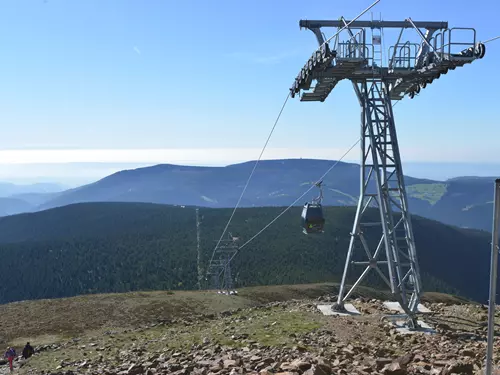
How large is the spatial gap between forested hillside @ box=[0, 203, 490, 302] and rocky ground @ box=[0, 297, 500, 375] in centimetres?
8482

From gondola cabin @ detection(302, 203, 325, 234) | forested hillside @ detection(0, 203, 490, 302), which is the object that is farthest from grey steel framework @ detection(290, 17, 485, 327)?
forested hillside @ detection(0, 203, 490, 302)

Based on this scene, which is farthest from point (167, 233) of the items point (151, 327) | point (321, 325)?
point (321, 325)

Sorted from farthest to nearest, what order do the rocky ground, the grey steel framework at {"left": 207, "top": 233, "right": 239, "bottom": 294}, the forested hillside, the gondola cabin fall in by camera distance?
the forested hillside
the grey steel framework at {"left": 207, "top": 233, "right": 239, "bottom": 294}
the gondola cabin
the rocky ground

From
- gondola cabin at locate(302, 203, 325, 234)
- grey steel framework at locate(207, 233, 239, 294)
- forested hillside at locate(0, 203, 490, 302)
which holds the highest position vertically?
gondola cabin at locate(302, 203, 325, 234)

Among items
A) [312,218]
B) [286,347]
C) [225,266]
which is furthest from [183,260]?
[286,347]

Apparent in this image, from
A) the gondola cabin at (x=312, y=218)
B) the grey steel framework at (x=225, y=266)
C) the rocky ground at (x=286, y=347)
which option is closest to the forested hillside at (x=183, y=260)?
the grey steel framework at (x=225, y=266)

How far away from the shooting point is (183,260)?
423 ft

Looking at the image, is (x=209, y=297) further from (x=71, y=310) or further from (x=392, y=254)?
(x=392, y=254)

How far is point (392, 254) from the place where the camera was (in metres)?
23.8

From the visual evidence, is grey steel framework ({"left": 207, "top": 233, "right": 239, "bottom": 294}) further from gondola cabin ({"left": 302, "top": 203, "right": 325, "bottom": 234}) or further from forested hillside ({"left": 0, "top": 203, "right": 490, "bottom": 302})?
forested hillside ({"left": 0, "top": 203, "right": 490, "bottom": 302})

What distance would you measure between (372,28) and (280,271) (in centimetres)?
10610

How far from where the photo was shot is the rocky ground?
50.2 feet

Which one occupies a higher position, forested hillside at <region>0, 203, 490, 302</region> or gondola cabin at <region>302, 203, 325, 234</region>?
gondola cabin at <region>302, 203, 325, 234</region>

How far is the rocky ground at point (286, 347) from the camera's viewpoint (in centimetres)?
1531
